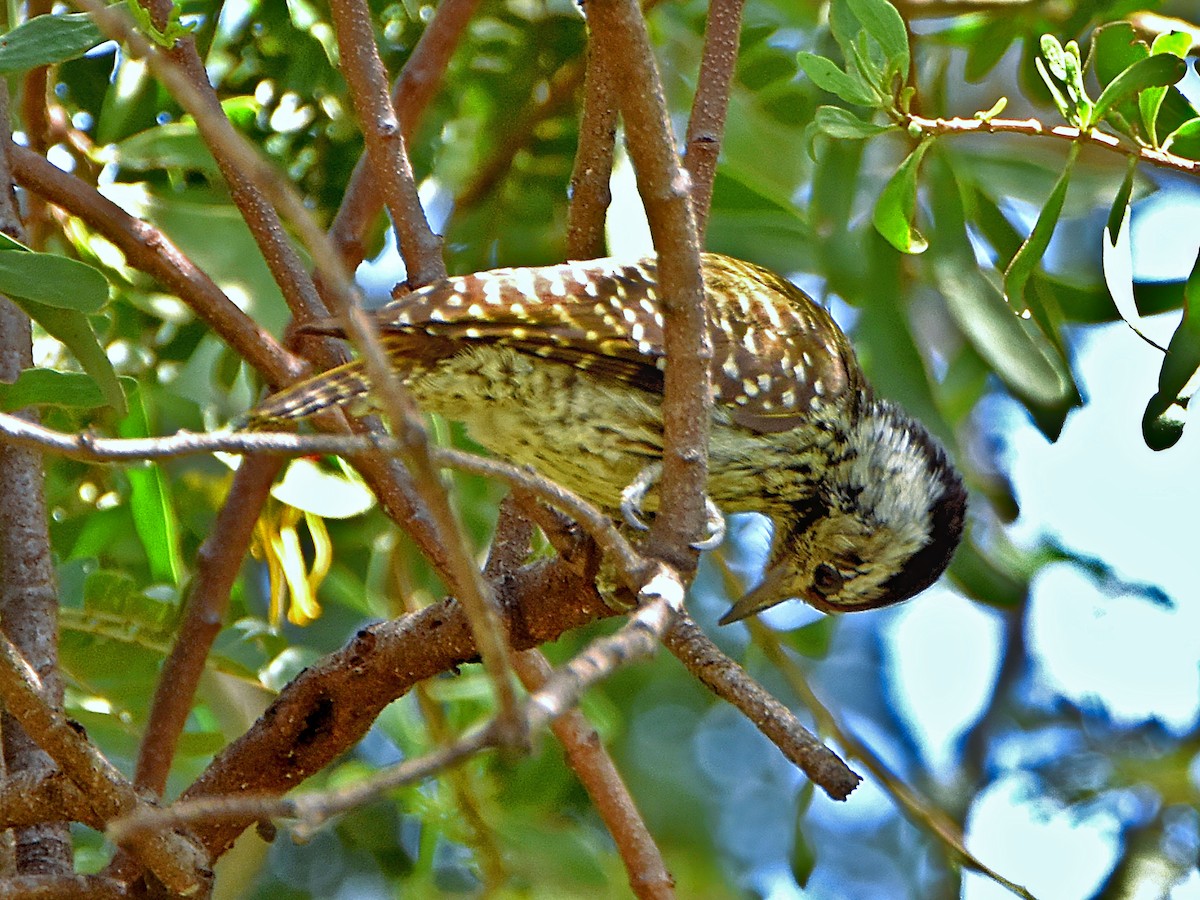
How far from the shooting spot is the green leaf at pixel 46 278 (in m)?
2.29

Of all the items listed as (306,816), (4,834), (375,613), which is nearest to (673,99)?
(375,613)

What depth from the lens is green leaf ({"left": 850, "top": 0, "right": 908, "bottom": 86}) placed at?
2.64 m

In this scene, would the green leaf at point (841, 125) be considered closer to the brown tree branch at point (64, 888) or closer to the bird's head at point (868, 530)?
the bird's head at point (868, 530)

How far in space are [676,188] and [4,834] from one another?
5.48 ft

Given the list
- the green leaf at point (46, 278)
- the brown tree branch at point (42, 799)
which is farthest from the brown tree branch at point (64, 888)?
the green leaf at point (46, 278)

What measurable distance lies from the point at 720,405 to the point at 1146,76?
1.11 m

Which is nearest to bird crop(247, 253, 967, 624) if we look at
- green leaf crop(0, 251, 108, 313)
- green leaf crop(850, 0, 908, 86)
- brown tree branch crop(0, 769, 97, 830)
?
green leaf crop(0, 251, 108, 313)

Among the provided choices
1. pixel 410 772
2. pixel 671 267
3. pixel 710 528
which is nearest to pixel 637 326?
pixel 710 528

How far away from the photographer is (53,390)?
2.24 m

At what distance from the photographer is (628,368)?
306 centimetres

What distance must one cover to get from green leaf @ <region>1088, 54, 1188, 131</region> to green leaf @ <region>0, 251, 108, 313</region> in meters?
1.69

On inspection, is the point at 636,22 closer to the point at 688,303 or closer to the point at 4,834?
the point at 688,303

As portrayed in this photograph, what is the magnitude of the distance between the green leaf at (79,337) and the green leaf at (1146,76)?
67.8 inches

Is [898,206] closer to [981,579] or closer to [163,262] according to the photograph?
[981,579]
